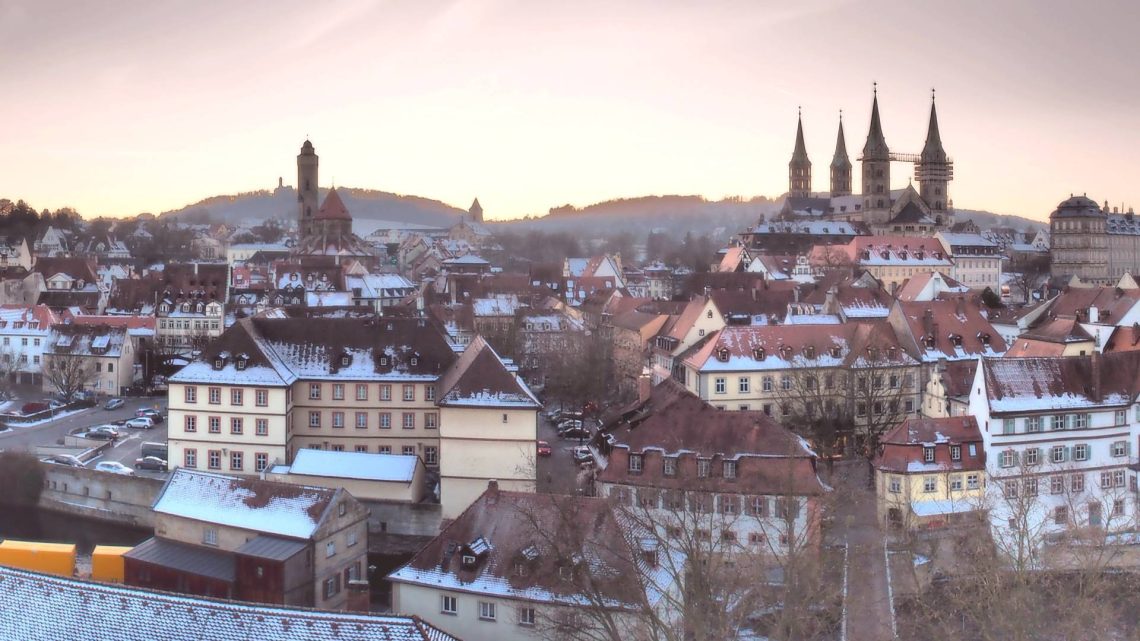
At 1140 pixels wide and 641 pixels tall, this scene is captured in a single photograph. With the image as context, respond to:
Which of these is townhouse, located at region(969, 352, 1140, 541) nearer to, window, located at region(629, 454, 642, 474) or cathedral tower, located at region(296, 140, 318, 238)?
window, located at region(629, 454, 642, 474)

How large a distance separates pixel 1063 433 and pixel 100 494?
103ft

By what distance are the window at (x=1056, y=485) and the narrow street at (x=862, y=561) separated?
Answer: 513cm

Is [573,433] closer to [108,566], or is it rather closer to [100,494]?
[100,494]

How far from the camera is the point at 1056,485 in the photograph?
33500 millimetres

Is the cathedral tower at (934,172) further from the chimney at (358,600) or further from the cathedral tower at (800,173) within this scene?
the chimney at (358,600)

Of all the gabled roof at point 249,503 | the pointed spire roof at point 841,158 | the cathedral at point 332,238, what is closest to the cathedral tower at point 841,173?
the pointed spire roof at point 841,158

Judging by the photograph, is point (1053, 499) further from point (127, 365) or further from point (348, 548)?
point (127, 365)

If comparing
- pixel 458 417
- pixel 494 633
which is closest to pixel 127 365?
pixel 458 417

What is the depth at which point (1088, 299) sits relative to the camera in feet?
159

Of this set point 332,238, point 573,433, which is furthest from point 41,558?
point 332,238

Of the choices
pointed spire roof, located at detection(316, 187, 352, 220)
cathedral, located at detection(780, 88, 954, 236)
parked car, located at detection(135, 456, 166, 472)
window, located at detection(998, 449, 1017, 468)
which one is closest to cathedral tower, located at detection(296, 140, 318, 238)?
pointed spire roof, located at detection(316, 187, 352, 220)

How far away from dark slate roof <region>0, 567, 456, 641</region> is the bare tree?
1423 inches

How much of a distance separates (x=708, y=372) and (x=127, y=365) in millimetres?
31776

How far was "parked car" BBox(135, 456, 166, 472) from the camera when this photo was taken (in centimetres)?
4012
